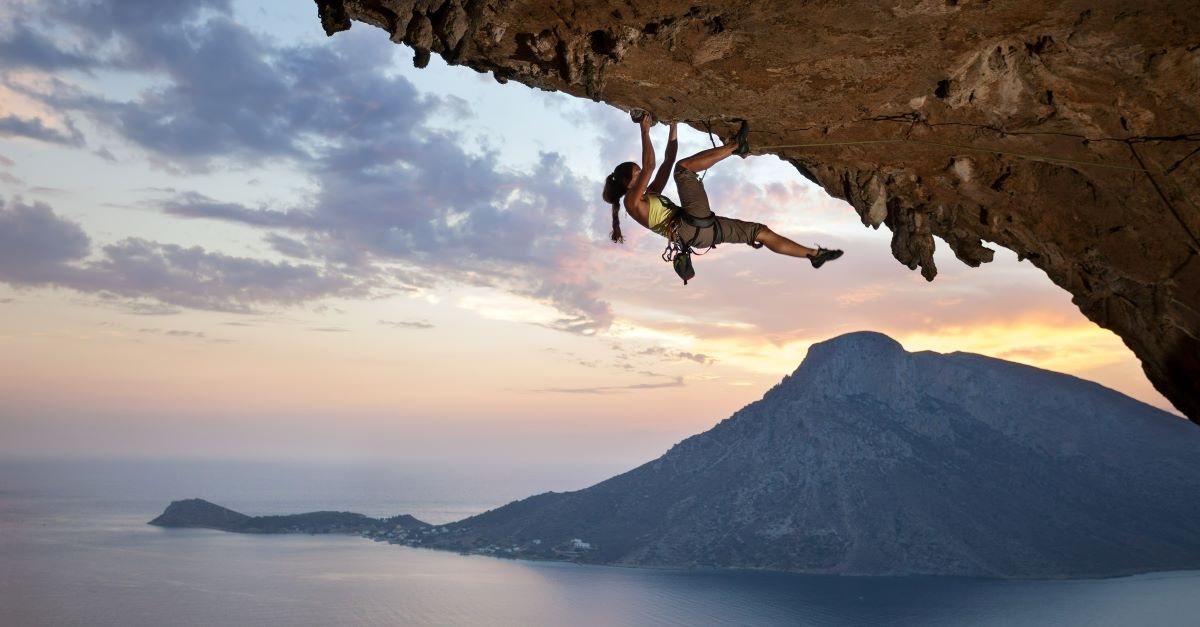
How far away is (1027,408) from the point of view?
4638 inches

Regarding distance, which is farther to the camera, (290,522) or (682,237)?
(290,522)

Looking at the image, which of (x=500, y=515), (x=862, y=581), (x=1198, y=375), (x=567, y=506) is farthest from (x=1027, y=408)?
(x=1198, y=375)

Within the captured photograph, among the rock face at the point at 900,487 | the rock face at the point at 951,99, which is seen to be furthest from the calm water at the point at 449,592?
the rock face at the point at 951,99

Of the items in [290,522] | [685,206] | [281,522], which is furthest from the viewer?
[290,522]

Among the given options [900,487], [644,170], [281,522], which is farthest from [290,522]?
[644,170]

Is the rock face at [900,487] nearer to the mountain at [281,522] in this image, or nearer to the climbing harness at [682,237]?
the mountain at [281,522]

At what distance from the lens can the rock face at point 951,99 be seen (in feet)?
14.3

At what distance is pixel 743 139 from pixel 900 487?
3957 inches

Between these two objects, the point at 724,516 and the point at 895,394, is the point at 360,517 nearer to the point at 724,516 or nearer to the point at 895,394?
the point at 724,516

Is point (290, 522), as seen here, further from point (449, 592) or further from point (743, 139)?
point (743, 139)

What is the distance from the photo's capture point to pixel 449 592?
77.9 metres

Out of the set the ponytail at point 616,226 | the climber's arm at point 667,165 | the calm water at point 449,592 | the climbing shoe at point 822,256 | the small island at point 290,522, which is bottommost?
the calm water at point 449,592

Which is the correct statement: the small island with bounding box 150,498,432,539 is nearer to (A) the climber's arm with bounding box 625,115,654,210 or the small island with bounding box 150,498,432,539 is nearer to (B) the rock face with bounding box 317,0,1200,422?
(B) the rock face with bounding box 317,0,1200,422

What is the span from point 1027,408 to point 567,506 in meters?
67.7
